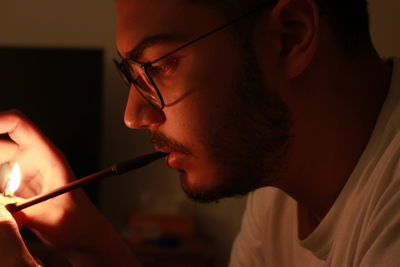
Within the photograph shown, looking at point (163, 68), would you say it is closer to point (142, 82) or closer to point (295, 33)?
point (142, 82)

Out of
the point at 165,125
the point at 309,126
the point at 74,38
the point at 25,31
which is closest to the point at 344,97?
the point at 309,126

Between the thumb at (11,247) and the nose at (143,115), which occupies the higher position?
the nose at (143,115)

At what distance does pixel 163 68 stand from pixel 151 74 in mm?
31

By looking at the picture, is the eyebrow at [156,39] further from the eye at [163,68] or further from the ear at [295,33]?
the ear at [295,33]

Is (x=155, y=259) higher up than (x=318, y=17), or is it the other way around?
(x=318, y=17)

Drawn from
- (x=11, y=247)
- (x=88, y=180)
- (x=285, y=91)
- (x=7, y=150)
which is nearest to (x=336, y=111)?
(x=285, y=91)

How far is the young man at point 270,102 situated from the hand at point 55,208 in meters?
0.08

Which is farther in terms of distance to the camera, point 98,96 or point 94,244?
A: point 98,96

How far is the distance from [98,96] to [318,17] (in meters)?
1.61

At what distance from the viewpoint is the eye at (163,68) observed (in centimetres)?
82

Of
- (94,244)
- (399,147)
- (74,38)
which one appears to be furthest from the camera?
(74,38)

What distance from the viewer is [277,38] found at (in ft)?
2.67

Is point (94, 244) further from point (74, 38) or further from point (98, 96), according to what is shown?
point (74, 38)

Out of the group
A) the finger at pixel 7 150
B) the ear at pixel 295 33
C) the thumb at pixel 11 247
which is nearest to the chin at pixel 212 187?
the ear at pixel 295 33
